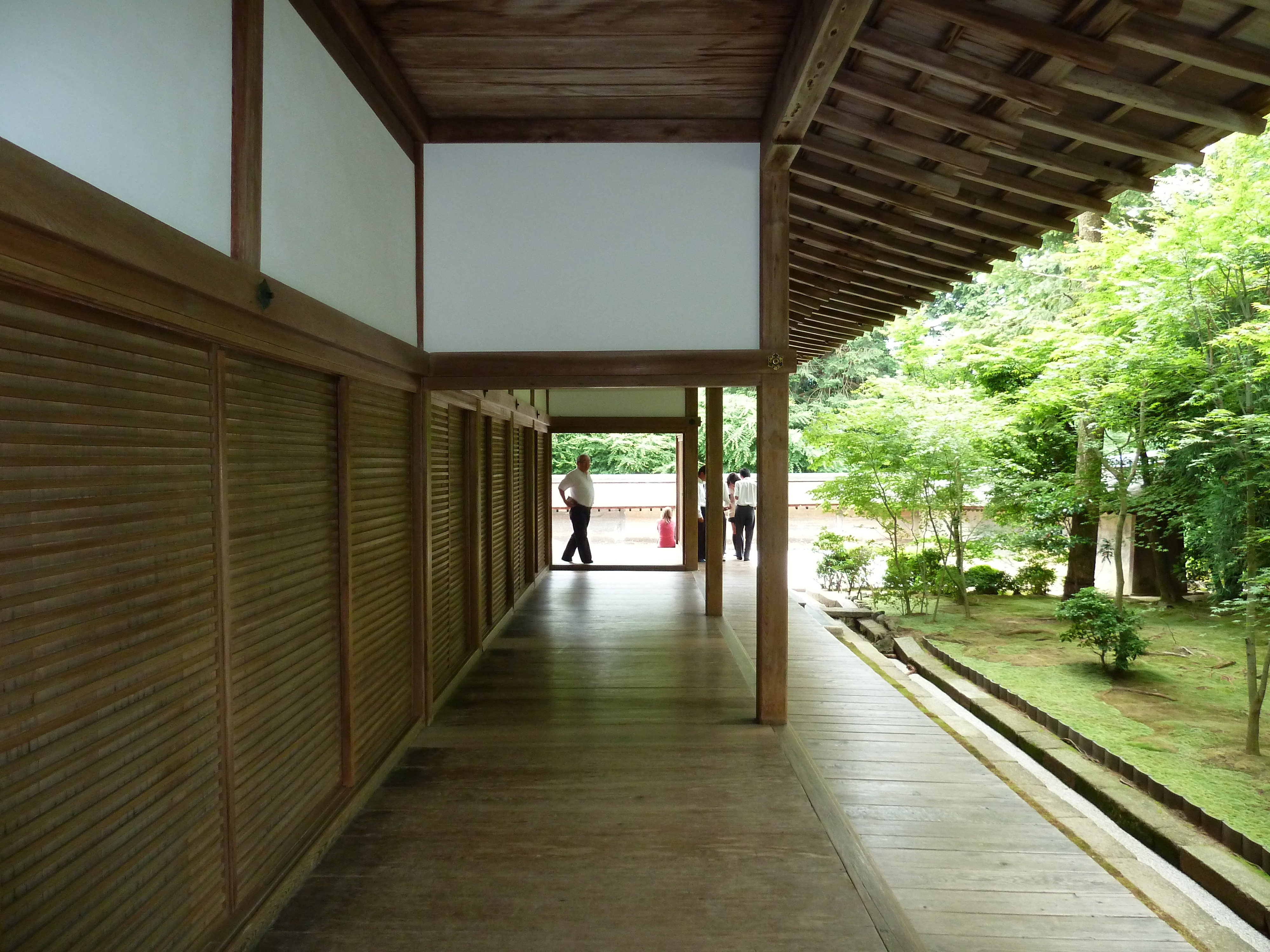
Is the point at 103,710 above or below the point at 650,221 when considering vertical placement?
below

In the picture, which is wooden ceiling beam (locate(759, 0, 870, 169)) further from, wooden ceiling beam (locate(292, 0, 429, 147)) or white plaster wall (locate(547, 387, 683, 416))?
white plaster wall (locate(547, 387, 683, 416))

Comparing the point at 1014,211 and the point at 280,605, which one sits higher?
the point at 1014,211

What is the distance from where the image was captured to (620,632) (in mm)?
6312

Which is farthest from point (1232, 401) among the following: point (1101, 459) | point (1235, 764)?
point (1235, 764)

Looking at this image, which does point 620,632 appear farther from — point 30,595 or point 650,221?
point 30,595

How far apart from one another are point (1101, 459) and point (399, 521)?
28.2 feet

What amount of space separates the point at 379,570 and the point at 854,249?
136 inches

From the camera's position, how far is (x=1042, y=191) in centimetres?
347

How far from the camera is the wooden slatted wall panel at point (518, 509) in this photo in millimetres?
7281

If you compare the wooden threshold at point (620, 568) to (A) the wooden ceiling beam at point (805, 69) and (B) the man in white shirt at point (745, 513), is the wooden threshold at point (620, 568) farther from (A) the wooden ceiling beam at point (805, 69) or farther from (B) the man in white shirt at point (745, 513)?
(A) the wooden ceiling beam at point (805, 69)

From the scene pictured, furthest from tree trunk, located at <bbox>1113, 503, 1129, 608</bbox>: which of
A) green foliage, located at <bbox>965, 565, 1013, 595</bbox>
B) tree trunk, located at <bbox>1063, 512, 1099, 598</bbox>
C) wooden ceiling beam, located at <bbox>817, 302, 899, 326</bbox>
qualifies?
wooden ceiling beam, located at <bbox>817, 302, 899, 326</bbox>

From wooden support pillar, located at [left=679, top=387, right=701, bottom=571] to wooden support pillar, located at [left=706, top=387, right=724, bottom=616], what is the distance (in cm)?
160

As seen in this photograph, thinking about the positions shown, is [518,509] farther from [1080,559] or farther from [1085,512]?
[1080,559]

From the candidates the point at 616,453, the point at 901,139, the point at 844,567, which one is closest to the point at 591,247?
the point at 901,139
